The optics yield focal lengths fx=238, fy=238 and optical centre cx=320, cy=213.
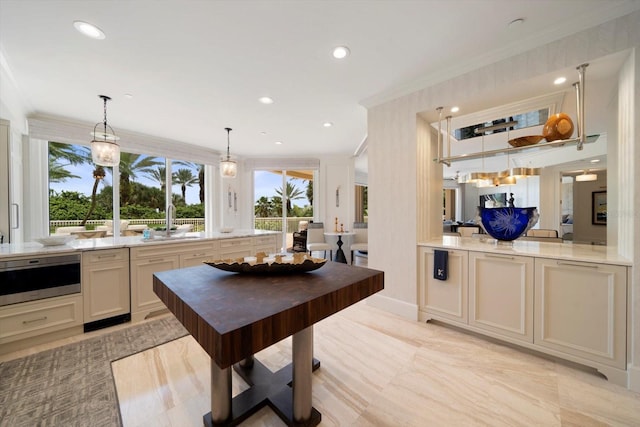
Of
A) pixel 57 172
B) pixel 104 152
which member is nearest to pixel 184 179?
pixel 57 172

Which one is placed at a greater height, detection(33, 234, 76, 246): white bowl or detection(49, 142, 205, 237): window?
detection(49, 142, 205, 237): window

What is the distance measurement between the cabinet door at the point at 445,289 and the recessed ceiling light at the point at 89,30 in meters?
3.36

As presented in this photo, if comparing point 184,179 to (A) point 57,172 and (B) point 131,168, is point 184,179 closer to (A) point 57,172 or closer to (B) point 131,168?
(B) point 131,168

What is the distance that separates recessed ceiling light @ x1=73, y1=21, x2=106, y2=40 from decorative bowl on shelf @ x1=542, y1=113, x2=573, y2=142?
3631 millimetres

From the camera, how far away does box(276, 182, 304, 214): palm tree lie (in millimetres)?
6069

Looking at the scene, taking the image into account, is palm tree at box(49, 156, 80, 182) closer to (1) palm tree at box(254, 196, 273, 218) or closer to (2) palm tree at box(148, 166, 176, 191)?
(2) palm tree at box(148, 166, 176, 191)

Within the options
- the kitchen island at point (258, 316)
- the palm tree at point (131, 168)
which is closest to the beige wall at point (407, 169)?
the kitchen island at point (258, 316)

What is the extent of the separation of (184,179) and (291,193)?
243 cm

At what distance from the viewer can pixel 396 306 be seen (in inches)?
107

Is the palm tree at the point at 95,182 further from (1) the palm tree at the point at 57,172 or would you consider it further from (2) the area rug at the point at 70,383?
(2) the area rug at the point at 70,383

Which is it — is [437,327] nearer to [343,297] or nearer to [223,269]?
[343,297]

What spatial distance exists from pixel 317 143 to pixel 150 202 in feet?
11.4

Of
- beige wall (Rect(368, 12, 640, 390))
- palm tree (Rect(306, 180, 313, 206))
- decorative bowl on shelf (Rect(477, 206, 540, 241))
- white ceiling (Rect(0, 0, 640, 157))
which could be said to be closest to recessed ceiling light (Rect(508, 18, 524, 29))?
white ceiling (Rect(0, 0, 640, 157))

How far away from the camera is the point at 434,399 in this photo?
1.52m
